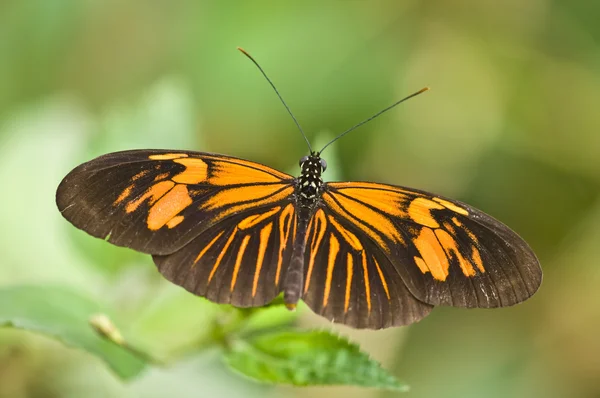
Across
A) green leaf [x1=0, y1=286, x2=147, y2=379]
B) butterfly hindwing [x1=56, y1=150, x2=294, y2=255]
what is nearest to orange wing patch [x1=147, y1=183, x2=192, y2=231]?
butterfly hindwing [x1=56, y1=150, x2=294, y2=255]

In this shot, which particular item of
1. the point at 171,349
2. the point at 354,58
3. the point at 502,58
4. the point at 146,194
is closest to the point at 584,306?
the point at 502,58

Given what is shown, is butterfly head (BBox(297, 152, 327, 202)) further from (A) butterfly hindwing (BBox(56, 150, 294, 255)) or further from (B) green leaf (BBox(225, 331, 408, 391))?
(B) green leaf (BBox(225, 331, 408, 391))

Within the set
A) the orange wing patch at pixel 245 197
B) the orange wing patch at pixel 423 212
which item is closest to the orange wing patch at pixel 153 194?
the orange wing patch at pixel 245 197

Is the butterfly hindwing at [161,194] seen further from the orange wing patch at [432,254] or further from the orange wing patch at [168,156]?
the orange wing patch at [432,254]

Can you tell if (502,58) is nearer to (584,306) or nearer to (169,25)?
(584,306)

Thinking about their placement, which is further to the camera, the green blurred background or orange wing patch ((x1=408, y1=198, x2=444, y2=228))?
the green blurred background
